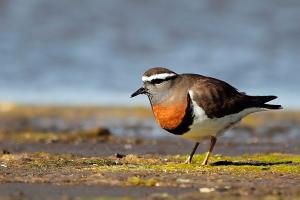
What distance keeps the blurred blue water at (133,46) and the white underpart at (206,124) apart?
8799 millimetres

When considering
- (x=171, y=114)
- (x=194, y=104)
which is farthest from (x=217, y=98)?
(x=171, y=114)

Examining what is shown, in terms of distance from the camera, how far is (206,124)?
9062 millimetres

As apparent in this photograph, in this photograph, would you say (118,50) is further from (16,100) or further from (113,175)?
(113,175)

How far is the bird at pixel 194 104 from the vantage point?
899 centimetres

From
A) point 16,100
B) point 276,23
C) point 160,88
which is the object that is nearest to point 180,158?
point 160,88

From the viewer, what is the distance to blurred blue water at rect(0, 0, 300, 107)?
2036 cm

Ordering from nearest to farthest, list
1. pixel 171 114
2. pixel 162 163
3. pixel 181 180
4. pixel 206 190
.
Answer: pixel 206 190 → pixel 181 180 → pixel 171 114 → pixel 162 163

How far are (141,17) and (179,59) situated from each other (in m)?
4.90

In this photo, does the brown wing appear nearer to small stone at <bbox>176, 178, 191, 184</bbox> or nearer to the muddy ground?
the muddy ground

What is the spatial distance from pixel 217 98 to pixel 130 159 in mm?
1367

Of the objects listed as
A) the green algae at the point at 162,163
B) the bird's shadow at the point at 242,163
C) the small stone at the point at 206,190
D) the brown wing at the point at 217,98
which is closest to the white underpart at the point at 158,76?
the brown wing at the point at 217,98

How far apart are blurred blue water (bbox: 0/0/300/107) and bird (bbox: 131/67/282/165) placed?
866 cm

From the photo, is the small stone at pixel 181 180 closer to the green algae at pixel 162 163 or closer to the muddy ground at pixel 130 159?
the muddy ground at pixel 130 159

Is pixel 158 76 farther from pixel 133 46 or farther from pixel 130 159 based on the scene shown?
pixel 133 46
